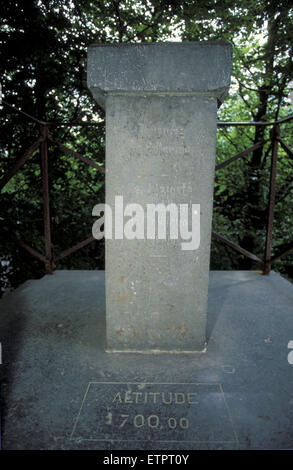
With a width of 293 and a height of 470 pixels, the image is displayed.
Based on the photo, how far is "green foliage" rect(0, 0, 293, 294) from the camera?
14.3 feet

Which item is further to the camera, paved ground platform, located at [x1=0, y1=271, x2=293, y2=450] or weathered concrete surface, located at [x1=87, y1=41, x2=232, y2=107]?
weathered concrete surface, located at [x1=87, y1=41, x2=232, y2=107]

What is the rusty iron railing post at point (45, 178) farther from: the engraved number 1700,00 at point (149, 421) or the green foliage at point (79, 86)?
the engraved number 1700,00 at point (149, 421)

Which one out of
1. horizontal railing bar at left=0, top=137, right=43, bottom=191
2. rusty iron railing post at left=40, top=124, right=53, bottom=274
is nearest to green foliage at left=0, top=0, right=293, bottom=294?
rusty iron railing post at left=40, top=124, right=53, bottom=274

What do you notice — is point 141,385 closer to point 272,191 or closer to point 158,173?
point 158,173

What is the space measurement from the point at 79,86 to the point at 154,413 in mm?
4543

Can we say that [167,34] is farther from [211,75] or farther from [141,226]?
[141,226]

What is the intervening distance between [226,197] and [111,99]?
437cm

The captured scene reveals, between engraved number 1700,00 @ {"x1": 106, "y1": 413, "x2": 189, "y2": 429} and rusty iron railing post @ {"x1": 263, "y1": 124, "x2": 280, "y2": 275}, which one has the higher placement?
rusty iron railing post @ {"x1": 263, "y1": 124, "x2": 280, "y2": 275}

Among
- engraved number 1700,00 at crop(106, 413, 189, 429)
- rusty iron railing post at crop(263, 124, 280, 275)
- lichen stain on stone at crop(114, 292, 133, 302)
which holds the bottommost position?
engraved number 1700,00 at crop(106, 413, 189, 429)

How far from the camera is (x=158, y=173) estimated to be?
6.84ft

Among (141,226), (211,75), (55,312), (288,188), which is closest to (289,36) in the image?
(288,188)

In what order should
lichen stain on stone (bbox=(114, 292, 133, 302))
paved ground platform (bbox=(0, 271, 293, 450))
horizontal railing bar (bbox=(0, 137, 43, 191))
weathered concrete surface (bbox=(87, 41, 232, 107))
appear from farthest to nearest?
horizontal railing bar (bbox=(0, 137, 43, 191))
lichen stain on stone (bbox=(114, 292, 133, 302))
weathered concrete surface (bbox=(87, 41, 232, 107))
paved ground platform (bbox=(0, 271, 293, 450))

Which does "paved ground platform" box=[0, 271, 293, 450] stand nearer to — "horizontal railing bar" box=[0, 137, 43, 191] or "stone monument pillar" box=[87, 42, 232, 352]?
"stone monument pillar" box=[87, 42, 232, 352]

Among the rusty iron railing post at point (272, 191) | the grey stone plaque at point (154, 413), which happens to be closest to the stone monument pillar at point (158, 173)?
the grey stone plaque at point (154, 413)
